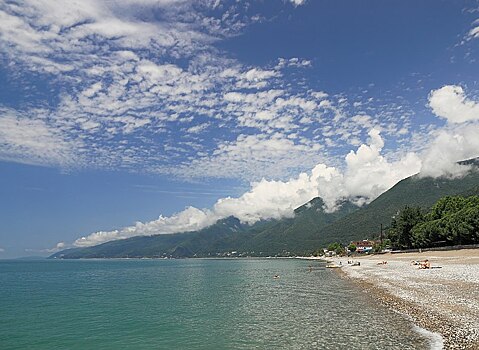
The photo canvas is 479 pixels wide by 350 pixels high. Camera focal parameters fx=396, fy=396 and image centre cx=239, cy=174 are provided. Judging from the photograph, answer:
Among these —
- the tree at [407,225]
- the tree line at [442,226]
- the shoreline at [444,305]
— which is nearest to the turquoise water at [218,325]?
the shoreline at [444,305]

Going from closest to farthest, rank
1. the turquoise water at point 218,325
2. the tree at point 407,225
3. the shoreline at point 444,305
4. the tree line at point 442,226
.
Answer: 1. the shoreline at point 444,305
2. the turquoise water at point 218,325
3. the tree line at point 442,226
4. the tree at point 407,225

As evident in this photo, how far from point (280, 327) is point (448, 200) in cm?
11326

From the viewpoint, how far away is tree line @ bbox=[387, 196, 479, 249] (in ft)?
294

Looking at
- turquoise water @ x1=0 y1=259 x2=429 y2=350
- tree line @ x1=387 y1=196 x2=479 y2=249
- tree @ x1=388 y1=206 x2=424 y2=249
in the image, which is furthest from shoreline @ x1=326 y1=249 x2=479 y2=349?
tree @ x1=388 y1=206 x2=424 y2=249

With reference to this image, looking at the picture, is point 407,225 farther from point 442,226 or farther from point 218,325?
point 218,325

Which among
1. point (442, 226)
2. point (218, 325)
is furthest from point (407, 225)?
point (218, 325)

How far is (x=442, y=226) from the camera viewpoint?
102000mm

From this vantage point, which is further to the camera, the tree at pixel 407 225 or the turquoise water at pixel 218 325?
the tree at pixel 407 225

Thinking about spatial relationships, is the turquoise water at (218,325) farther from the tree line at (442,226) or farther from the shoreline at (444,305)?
the tree line at (442,226)

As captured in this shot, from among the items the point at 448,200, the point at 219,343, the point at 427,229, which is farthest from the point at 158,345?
the point at 448,200

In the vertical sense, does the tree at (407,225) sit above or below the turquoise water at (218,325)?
above

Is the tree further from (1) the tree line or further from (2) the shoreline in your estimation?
(2) the shoreline

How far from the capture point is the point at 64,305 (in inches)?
1715

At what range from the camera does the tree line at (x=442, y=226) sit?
294 ft
